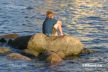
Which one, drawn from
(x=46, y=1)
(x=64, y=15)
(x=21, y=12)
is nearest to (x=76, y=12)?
(x=64, y=15)

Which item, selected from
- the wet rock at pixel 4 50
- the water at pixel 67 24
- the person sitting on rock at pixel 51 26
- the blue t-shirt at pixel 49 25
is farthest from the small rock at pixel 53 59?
the wet rock at pixel 4 50

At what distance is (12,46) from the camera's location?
89.7ft

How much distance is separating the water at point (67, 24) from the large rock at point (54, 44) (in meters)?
0.79

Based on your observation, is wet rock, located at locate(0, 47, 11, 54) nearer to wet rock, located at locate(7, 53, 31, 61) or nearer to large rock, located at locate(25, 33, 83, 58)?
wet rock, located at locate(7, 53, 31, 61)

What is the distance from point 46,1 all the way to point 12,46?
93.7 ft

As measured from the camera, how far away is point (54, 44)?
25.0 metres

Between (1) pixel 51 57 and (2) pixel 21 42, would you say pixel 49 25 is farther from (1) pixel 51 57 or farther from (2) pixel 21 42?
(1) pixel 51 57

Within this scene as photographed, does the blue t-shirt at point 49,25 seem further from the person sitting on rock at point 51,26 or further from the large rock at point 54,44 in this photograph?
the large rock at point 54,44

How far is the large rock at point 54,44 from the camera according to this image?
984 inches

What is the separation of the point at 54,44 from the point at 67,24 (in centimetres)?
1240

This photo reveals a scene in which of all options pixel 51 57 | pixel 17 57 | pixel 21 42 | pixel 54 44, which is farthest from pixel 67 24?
pixel 51 57

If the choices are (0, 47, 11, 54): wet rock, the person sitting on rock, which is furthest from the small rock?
(0, 47, 11, 54): wet rock

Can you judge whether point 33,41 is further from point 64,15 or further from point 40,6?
point 40,6

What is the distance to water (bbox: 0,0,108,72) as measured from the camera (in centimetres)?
2292
